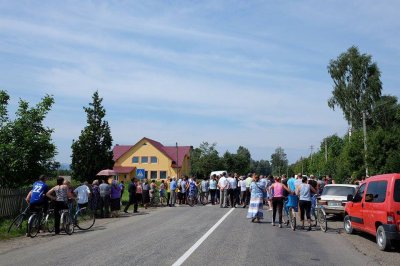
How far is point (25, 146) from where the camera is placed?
21.1 m

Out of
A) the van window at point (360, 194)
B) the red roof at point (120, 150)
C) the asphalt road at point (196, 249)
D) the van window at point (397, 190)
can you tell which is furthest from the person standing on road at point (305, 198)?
the red roof at point (120, 150)

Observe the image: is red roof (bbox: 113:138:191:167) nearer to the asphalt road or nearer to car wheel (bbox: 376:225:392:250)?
the asphalt road

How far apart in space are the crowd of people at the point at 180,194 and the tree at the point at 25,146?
2.79 metres

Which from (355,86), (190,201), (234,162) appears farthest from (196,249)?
(234,162)

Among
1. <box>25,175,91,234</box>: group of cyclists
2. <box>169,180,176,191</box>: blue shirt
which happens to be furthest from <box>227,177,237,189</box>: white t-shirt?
<box>25,175,91,234</box>: group of cyclists

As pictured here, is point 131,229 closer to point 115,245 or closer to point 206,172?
point 115,245

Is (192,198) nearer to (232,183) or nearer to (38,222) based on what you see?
(232,183)

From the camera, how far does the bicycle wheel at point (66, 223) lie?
13.9m

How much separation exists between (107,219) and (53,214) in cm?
408

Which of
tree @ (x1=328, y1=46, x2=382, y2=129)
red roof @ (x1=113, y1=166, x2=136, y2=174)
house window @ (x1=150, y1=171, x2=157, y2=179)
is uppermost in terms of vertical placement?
tree @ (x1=328, y1=46, x2=382, y2=129)

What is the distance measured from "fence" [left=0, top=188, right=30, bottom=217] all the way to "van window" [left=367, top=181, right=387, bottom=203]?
12495 millimetres

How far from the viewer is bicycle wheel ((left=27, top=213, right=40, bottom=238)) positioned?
43.2 feet

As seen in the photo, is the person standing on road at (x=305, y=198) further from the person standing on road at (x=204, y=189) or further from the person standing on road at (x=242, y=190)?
the person standing on road at (x=204, y=189)

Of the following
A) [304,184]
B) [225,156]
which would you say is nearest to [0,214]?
[304,184]
